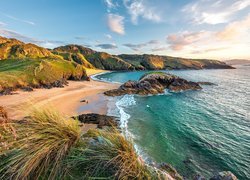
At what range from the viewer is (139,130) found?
1650 cm

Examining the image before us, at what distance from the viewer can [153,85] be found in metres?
39.3

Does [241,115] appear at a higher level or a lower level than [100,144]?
lower

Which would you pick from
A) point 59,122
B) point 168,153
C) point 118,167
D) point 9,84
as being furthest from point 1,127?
point 9,84

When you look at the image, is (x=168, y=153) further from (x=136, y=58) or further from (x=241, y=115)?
(x=136, y=58)

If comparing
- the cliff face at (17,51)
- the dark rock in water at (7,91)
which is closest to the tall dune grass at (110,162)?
the dark rock in water at (7,91)

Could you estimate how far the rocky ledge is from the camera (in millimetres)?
35559

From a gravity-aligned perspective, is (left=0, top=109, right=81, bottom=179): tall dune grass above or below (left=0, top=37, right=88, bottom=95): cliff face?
above

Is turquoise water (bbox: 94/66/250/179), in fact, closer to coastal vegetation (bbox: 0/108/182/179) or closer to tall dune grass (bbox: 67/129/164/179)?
tall dune grass (bbox: 67/129/164/179)

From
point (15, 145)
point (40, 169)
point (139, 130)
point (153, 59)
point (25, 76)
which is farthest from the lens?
point (153, 59)

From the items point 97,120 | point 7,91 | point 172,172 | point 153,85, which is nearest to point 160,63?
point 153,85

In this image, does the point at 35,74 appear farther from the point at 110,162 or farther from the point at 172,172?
the point at 110,162

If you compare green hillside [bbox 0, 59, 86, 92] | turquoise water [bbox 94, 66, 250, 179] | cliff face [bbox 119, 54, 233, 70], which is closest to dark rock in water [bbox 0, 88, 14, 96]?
green hillside [bbox 0, 59, 86, 92]

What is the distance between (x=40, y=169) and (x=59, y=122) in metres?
1.07

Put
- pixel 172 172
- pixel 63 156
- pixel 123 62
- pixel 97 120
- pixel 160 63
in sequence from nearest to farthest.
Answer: pixel 63 156 < pixel 172 172 < pixel 97 120 < pixel 123 62 < pixel 160 63
